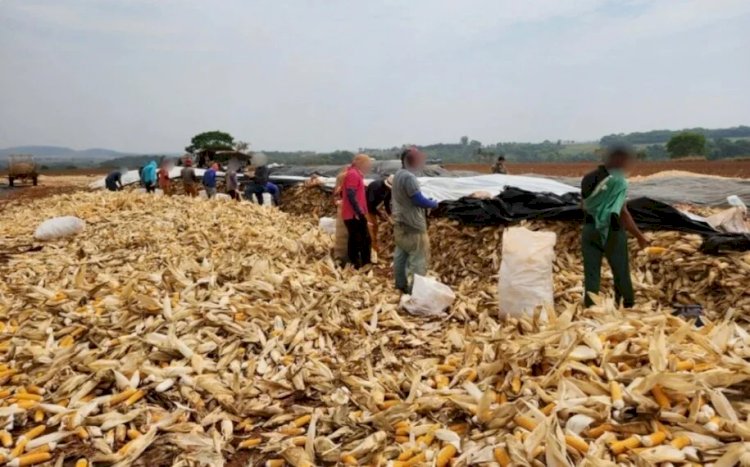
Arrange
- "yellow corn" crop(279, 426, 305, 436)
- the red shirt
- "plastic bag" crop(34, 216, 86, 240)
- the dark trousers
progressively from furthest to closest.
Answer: "plastic bag" crop(34, 216, 86, 240) → the dark trousers → the red shirt → "yellow corn" crop(279, 426, 305, 436)

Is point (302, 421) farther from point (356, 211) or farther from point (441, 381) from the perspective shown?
point (356, 211)

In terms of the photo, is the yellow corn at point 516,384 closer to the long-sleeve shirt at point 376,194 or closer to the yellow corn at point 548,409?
the yellow corn at point 548,409

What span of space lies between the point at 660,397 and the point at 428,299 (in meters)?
2.67

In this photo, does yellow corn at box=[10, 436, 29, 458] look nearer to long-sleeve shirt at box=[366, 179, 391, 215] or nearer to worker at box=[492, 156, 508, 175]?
long-sleeve shirt at box=[366, 179, 391, 215]

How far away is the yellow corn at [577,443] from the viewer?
217 cm

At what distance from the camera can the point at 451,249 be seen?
7.54 m

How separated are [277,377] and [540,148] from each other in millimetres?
79863

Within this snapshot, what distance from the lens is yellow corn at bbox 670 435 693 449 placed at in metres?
2.10

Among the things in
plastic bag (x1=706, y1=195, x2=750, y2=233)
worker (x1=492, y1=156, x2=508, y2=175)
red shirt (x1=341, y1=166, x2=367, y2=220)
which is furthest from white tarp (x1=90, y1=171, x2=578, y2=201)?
worker (x1=492, y1=156, x2=508, y2=175)

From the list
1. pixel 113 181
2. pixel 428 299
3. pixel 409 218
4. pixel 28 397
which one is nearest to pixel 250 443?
pixel 28 397

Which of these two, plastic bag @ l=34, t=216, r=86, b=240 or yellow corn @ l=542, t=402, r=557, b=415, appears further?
plastic bag @ l=34, t=216, r=86, b=240

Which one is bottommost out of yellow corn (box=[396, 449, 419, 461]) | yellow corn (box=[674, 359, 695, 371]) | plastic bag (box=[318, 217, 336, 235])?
yellow corn (box=[396, 449, 419, 461])

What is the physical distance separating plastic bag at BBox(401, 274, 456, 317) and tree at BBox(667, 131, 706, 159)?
65.1 metres

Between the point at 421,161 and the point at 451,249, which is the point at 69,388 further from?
the point at 451,249
